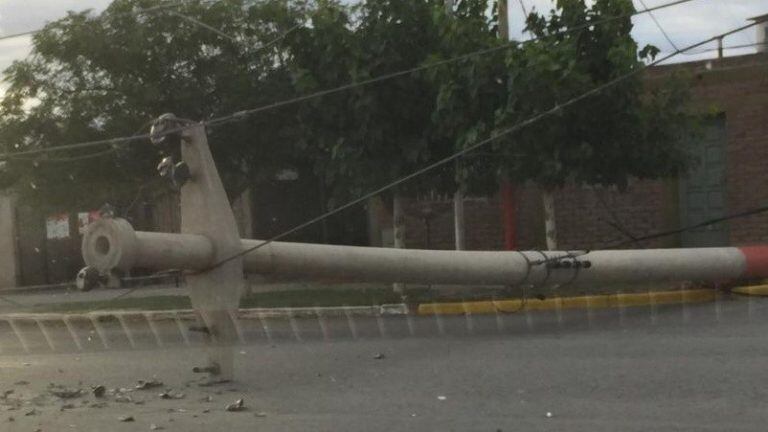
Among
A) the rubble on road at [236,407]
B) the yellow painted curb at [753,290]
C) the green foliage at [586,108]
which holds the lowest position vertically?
the rubble on road at [236,407]

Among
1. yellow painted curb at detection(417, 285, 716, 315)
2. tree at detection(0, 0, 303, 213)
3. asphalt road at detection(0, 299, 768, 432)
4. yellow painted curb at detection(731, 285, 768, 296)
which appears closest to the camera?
asphalt road at detection(0, 299, 768, 432)

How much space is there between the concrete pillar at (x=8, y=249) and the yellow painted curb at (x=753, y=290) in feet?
67.4

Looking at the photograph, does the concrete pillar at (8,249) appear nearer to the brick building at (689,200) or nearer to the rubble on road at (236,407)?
the brick building at (689,200)

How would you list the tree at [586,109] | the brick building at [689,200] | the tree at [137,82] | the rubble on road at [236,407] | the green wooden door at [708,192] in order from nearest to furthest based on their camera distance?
1. the rubble on road at [236,407]
2. the tree at [586,109]
3. the tree at [137,82]
4. the brick building at [689,200]
5. the green wooden door at [708,192]

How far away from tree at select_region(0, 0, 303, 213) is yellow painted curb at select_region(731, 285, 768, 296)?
7.70m

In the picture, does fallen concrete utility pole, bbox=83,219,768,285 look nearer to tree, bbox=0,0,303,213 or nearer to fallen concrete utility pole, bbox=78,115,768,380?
fallen concrete utility pole, bbox=78,115,768,380

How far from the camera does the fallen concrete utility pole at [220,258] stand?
7.53 meters

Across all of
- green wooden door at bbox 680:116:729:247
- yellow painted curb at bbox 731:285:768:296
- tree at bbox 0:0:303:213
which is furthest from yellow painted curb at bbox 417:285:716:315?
green wooden door at bbox 680:116:729:247

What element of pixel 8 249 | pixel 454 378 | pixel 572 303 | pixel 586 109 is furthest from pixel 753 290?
pixel 8 249

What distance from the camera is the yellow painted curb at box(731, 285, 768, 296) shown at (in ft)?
42.7

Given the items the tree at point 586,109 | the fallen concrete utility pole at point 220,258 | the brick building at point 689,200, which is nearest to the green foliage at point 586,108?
the tree at point 586,109

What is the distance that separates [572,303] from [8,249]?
1867 cm

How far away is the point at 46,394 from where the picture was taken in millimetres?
9141

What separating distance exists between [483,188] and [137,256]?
9.72 metres
